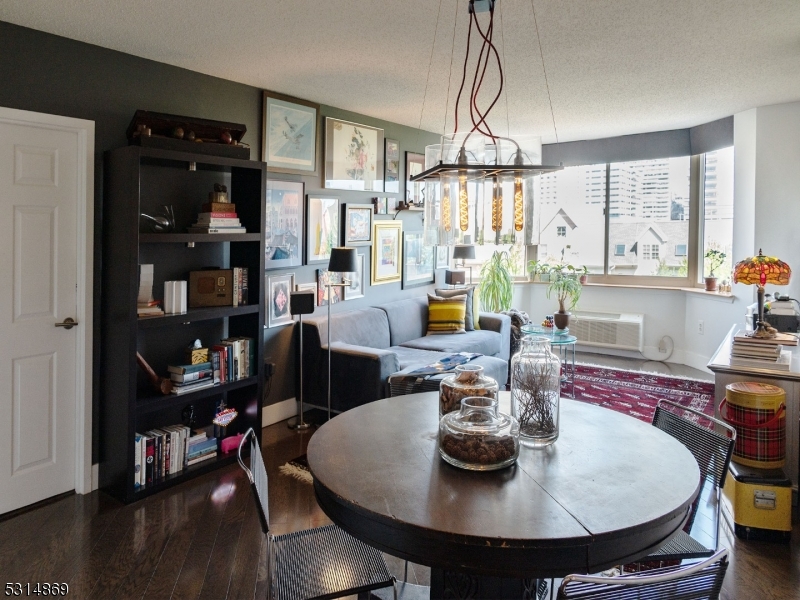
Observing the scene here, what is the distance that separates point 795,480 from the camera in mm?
3137

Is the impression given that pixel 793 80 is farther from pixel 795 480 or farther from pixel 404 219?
pixel 404 219

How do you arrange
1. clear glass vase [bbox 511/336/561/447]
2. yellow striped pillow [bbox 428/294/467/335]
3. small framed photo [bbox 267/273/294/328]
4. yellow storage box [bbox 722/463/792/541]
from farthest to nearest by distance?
yellow striped pillow [bbox 428/294/467/335] < small framed photo [bbox 267/273/294/328] < yellow storage box [bbox 722/463/792/541] < clear glass vase [bbox 511/336/561/447]

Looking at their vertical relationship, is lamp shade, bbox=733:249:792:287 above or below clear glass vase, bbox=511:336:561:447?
above

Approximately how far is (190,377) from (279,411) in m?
1.26

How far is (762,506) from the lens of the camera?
2.83 metres

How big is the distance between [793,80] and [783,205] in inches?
51.1

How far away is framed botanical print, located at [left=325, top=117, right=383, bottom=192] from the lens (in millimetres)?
4984

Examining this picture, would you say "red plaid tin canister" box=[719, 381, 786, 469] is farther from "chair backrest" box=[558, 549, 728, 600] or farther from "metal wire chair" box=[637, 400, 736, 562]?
"chair backrest" box=[558, 549, 728, 600]

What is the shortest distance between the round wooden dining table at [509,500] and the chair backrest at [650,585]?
132 millimetres

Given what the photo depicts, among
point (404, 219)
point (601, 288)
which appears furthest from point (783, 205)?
point (404, 219)

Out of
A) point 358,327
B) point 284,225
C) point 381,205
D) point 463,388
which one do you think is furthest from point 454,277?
point 463,388

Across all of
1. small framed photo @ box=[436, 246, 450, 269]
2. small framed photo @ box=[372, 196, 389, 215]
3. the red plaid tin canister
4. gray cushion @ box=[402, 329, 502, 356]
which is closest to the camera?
the red plaid tin canister

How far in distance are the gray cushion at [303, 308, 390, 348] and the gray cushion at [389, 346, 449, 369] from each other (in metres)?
0.22

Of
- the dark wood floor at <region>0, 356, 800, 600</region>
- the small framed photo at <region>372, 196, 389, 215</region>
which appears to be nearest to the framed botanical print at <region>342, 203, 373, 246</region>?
the small framed photo at <region>372, 196, 389, 215</region>
